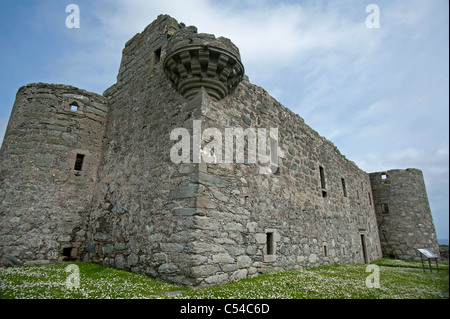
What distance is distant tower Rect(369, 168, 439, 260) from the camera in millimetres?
16438

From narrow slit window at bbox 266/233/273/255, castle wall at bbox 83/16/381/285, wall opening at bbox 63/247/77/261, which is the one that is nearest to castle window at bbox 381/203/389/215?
castle wall at bbox 83/16/381/285

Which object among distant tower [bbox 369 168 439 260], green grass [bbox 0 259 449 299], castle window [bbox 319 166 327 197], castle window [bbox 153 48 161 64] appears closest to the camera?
green grass [bbox 0 259 449 299]

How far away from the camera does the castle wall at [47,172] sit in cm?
641

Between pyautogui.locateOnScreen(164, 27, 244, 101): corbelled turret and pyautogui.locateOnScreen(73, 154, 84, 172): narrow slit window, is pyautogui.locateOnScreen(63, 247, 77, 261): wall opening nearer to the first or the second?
pyautogui.locateOnScreen(73, 154, 84, 172): narrow slit window

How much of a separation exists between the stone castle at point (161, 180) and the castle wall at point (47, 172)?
0.09 ft

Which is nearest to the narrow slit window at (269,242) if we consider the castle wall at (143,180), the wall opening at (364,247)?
the castle wall at (143,180)

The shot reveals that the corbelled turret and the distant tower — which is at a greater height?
the corbelled turret

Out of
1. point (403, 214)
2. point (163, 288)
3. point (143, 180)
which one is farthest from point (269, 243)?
point (403, 214)

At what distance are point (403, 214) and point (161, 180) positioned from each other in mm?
17679

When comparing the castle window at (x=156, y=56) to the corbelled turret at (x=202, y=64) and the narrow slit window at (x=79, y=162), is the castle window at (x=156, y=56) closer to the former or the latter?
the corbelled turret at (x=202, y=64)

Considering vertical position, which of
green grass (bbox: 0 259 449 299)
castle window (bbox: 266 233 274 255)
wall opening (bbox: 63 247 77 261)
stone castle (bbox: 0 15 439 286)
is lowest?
green grass (bbox: 0 259 449 299)

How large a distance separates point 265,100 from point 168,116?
3063mm

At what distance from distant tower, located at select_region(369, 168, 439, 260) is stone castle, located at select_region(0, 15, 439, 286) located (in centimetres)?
968

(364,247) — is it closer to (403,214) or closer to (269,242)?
(403,214)
